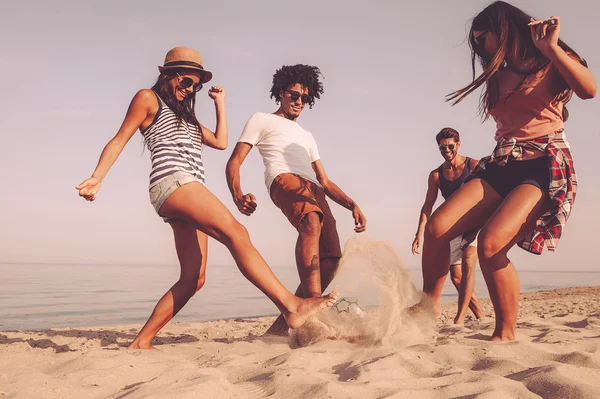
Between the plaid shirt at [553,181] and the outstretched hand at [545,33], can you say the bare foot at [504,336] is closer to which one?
the plaid shirt at [553,181]

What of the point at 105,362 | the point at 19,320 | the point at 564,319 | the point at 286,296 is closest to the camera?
the point at 105,362

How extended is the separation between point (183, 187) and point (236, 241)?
0.49 metres

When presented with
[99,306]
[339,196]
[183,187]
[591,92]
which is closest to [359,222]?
[339,196]

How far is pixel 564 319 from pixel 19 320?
25.5ft

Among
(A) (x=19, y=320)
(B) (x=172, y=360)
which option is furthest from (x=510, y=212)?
(A) (x=19, y=320)

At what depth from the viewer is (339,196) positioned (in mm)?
4715

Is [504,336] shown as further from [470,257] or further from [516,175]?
[470,257]

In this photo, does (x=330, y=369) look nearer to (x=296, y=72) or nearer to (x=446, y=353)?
(x=446, y=353)

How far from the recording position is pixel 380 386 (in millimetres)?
2252

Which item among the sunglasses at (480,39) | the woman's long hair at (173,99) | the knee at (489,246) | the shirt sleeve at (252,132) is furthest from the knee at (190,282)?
the sunglasses at (480,39)

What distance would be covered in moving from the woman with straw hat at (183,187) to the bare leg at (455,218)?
78 centimetres

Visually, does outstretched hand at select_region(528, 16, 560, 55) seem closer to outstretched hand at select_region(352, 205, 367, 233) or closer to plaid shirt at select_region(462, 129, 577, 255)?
plaid shirt at select_region(462, 129, 577, 255)

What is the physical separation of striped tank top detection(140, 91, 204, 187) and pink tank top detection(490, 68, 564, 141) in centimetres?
212

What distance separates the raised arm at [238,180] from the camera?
12.6ft
